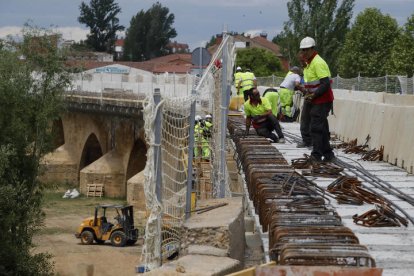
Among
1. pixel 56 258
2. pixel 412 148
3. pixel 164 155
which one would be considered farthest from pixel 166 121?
pixel 56 258

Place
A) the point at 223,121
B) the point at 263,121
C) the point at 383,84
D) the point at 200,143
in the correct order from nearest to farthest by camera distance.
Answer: the point at 223,121 → the point at 200,143 → the point at 263,121 → the point at 383,84

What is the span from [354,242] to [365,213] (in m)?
2.26

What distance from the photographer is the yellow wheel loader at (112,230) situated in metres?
37.8

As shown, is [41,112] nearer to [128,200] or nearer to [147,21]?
[128,200]

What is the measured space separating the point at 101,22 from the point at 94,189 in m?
80.9

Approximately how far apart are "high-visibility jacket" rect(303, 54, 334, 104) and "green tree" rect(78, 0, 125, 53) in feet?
397

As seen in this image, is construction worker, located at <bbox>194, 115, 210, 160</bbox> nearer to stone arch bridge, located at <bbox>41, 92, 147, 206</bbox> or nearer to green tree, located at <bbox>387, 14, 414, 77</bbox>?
green tree, located at <bbox>387, 14, 414, 77</bbox>

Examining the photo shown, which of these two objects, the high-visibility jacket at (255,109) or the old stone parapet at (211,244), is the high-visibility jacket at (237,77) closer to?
the high-visibility jacket at (255,109)

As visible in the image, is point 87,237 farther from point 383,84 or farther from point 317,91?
point 317,91

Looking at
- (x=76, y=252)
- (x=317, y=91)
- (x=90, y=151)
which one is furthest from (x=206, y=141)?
(x=90, y=151)

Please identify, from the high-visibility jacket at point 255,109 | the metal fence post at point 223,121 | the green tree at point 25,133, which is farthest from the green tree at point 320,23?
the metal fence post at point 223,121

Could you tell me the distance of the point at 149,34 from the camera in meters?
134

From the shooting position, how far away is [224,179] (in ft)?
34.3

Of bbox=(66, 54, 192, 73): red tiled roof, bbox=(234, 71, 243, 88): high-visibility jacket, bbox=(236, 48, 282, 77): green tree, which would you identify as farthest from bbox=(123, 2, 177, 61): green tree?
bbox=(234, 71, 243, 88): high-visibility jacket
